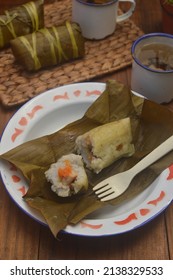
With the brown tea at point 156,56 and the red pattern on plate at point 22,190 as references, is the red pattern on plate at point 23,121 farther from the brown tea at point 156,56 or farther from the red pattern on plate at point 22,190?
the brown tea at point 156,56

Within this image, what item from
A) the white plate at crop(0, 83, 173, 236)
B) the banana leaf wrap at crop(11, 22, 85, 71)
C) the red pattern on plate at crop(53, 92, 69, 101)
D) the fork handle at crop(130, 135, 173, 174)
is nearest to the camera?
the white plate at crop(0, 83, 173, 236)

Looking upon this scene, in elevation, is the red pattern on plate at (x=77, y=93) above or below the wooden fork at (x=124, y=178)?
above

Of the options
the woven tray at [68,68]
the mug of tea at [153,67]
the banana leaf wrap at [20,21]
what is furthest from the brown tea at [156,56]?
the banana leaf wrap at [20,21]

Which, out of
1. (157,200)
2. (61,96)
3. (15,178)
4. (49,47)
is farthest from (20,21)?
(157,200)

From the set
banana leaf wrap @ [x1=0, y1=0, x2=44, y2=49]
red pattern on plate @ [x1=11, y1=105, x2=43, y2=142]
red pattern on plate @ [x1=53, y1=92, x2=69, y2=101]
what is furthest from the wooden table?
banana leaf wrap @ [x1=0, y1=0, x2=44, y2=49]

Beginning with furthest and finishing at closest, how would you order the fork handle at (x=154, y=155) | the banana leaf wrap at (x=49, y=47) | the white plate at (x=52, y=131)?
the banana leaf wrap at (x=49, y=47) → the fork handle at (x=154, y=155) → the white plate at (x=52, y=131)

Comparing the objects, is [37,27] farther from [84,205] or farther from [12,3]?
[84,205]

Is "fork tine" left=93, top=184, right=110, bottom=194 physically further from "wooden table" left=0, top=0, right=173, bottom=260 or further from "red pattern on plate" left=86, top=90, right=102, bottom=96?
"red pattern on plate" left=86, top=90, right=102, bottom=96
